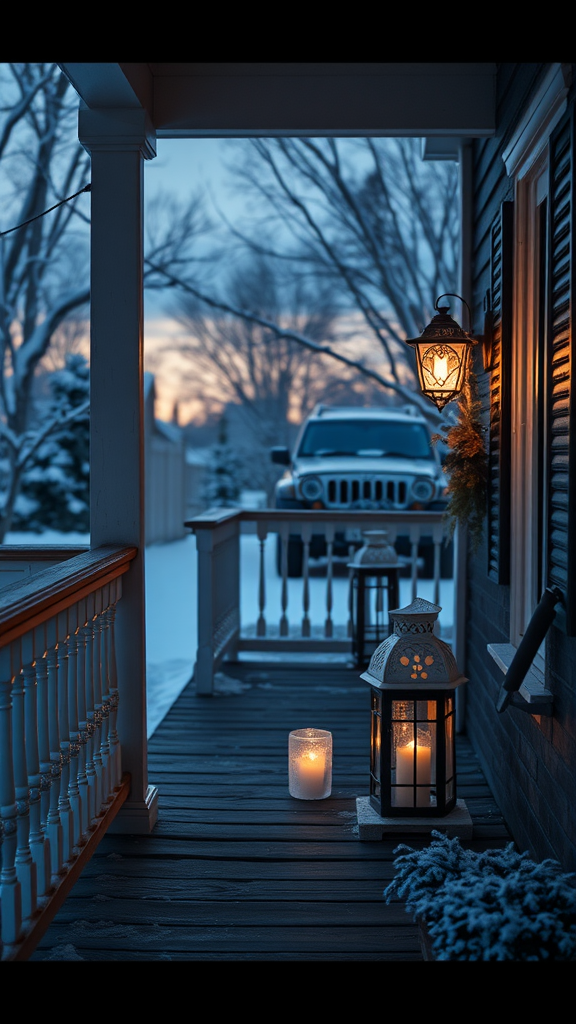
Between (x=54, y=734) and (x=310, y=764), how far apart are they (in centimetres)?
146

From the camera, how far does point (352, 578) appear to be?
6.30 meters

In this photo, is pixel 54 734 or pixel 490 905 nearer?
pixel 490 905

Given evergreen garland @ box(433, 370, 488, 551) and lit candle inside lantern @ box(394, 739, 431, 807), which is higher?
evergreen garland @ box(433, 370, 488, 551)

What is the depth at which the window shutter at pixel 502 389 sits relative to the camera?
340 cm

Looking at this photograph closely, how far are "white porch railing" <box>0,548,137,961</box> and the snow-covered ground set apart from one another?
3.14 ft

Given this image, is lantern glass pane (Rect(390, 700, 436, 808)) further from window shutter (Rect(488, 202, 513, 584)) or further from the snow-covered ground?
the snow-covered ground

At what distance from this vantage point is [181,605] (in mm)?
9742

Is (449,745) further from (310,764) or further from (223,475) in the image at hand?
(223,475)

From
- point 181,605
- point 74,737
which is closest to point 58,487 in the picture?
point 181,605

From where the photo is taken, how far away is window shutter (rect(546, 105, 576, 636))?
2.24m

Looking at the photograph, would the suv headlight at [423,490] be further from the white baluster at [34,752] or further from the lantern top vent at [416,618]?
the white baluster at [34,752]

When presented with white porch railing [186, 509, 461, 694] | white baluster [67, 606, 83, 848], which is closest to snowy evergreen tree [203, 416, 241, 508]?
white porch railing [186, 509, 461, 694]

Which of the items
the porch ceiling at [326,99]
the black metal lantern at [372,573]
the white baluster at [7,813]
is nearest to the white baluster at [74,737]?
the white baluster at [7,813]

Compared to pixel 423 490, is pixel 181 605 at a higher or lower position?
lower
